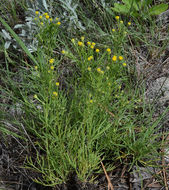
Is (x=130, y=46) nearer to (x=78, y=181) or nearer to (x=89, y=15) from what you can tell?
(x=89, y=15)

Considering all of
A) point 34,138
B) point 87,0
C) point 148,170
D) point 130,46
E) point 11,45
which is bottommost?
point 148,170

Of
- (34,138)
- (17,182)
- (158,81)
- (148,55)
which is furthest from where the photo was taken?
(148,55)

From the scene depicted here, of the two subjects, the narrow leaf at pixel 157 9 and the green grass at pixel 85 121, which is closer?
the green grass at pixel 85 121

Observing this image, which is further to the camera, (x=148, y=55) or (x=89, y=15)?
(x=89, y=15)

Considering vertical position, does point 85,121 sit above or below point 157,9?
below

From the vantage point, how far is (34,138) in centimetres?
177

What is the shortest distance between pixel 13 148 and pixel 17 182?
26 centimetres

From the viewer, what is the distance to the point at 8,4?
8.34 ft

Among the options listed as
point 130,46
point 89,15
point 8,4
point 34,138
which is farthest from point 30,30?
point 34,138

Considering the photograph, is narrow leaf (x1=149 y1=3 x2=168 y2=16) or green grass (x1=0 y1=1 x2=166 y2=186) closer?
green grass (x1=0 y1=1 x2=166 y2=186)

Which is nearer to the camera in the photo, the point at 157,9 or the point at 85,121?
the point at 85,121

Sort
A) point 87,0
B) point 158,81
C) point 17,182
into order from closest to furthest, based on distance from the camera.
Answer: point 17,182 < point 158,81 < point 87,0

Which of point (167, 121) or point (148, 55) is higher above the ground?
point (148, 55)

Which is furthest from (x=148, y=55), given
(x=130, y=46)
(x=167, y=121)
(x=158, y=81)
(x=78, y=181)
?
(x=78, y=181)
